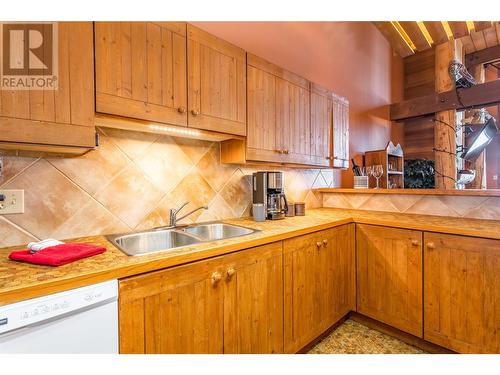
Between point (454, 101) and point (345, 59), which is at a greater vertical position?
point (345, 59)

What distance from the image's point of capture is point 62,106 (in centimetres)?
98

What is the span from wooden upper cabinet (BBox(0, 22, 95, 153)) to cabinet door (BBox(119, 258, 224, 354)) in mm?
643

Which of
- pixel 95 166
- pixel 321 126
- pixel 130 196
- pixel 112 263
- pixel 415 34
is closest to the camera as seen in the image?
pixel 112 263

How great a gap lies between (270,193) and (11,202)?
151 cm

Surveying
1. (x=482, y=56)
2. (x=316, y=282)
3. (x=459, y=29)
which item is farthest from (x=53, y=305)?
(x=482, y=56)

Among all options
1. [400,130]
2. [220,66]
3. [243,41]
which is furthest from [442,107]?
[220,66]

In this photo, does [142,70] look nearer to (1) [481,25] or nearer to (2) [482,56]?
(1) [481,25]

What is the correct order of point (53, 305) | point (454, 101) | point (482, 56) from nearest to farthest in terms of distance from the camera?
point (53, 305) < point (454, 101) < point (482, 56)

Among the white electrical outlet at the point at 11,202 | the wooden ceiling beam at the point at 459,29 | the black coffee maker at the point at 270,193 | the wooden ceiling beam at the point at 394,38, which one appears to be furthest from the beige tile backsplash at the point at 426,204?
the wooden ceiling beam at the point at 459,29

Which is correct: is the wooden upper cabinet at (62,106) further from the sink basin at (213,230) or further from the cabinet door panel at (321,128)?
the cabinet door panel at (321,128)

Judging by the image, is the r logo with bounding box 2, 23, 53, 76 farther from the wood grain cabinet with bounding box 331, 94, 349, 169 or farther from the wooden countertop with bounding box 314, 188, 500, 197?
A: the wooden countertop with bounding box 314, 188, 500, 197

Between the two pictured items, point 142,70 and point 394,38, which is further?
point 394,38

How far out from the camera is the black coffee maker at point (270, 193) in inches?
74.0

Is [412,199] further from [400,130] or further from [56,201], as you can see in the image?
[400,130]
